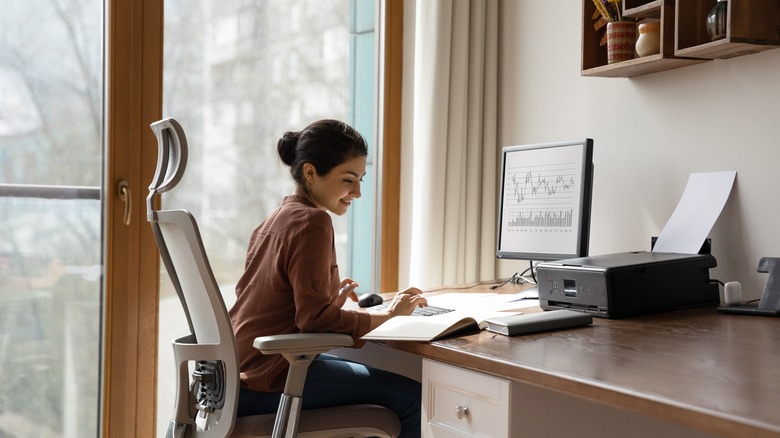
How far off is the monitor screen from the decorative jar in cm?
45

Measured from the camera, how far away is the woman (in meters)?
1.66

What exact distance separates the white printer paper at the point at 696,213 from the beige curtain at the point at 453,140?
40.3 inches

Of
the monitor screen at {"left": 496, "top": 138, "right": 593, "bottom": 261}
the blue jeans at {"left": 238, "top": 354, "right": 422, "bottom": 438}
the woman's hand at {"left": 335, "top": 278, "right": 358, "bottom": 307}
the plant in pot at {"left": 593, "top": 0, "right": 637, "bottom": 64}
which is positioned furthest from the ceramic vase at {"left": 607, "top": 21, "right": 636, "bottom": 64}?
the blue jeans at {"left": 238, "top": 354, "right": 422, "bottom": 438}

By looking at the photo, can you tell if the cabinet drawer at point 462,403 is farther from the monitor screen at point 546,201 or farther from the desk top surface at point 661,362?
the monitor screen at point 546,201

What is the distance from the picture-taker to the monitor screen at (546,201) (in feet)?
7.20

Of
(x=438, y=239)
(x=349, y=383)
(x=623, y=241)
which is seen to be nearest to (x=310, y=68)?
(x=438, y=239)

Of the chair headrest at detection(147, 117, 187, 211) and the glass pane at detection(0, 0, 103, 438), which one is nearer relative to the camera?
the chair headrest at detection(147, 117, 187, 211)

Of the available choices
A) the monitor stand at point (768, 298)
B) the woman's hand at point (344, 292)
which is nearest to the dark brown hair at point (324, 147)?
the woman's hand at point (344, 292)

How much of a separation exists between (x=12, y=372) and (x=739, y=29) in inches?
86.0

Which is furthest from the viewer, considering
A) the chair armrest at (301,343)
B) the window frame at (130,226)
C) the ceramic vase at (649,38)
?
the window frame at (130,226)

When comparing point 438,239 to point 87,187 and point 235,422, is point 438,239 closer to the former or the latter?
point 87,187

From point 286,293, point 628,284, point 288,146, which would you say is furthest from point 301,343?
point 628,284

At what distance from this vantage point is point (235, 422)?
1603mm

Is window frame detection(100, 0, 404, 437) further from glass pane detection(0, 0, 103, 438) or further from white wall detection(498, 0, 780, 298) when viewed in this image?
white wall detection(498, 0, 780, 298)
